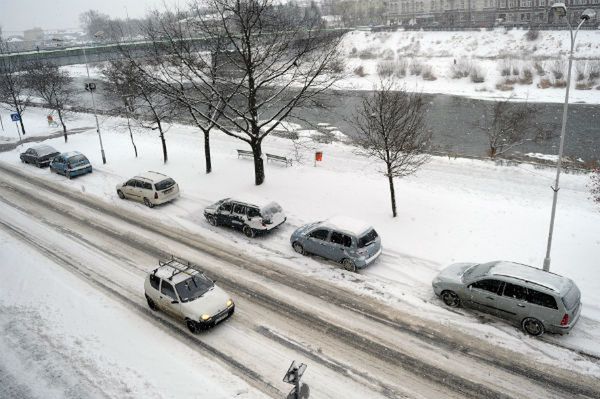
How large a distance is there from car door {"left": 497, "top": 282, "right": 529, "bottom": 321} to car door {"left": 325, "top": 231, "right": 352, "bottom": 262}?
5.37m

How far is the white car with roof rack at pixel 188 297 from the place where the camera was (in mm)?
13445

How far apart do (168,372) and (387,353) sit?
19.6 feet

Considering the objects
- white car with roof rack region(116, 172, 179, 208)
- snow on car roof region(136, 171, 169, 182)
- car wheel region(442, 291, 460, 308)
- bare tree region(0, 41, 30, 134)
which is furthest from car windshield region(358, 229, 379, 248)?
bare tree region(0, 41, 30, 134)

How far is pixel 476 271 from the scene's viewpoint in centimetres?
1455

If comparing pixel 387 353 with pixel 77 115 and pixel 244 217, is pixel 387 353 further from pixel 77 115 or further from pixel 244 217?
pixel 77 115

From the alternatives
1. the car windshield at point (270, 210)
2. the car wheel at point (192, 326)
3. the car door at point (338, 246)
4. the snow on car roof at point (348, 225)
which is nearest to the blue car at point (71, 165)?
the car windshield at point (270, 210)

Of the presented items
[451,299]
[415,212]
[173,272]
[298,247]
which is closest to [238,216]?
[298,247]

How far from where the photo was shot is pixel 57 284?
1673cm

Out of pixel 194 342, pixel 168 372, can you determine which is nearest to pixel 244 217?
pixel 194 342

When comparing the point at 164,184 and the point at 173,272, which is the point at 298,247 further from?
the point at 164,184

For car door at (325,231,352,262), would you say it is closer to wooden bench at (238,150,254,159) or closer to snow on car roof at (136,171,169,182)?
snow on car roof at (136,171,169,182)

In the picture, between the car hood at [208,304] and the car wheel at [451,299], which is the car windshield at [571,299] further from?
the car hood at [208,304]

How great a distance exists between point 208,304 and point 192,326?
30.8 inches

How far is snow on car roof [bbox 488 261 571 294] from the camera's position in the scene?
12805 mm
